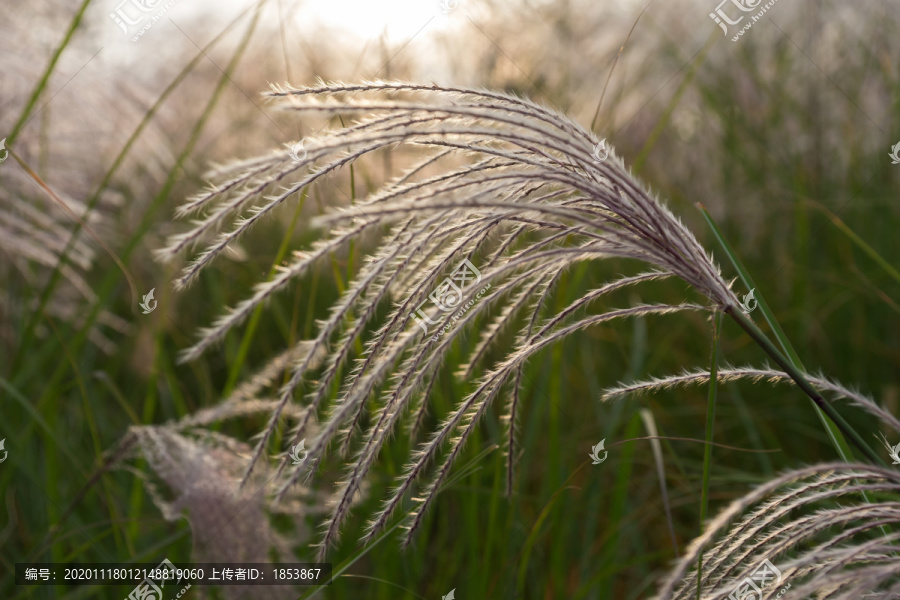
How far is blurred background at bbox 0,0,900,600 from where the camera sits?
71.2 inches

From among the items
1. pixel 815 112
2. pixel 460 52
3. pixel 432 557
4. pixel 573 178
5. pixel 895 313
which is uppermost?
pixel 460 52

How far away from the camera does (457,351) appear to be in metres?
2.20

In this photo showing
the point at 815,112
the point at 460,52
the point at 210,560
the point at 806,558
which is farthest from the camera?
the point at 460,52

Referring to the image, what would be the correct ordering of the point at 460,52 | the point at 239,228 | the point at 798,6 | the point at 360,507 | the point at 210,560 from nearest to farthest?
the point at 239,228
the point at 210,560
the point at 360,507
the point at 460,52
the point at 798,6

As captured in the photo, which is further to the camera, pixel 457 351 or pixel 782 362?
pixel 457 351

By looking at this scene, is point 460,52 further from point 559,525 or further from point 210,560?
point 210,560

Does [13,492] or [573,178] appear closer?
[573,178]

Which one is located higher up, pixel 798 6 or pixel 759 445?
pixel 798 6

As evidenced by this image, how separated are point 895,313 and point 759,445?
1043mm

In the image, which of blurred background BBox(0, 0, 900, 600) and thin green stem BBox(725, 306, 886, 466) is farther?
blurred background BBox(0, 0, 900, 600)

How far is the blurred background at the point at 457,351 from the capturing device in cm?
181

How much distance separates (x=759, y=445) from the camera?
2.35 meters

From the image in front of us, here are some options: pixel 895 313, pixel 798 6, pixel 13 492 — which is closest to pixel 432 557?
pixel 13 492

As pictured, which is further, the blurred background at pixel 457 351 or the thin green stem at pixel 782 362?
the blurred background at pixel 457 351
